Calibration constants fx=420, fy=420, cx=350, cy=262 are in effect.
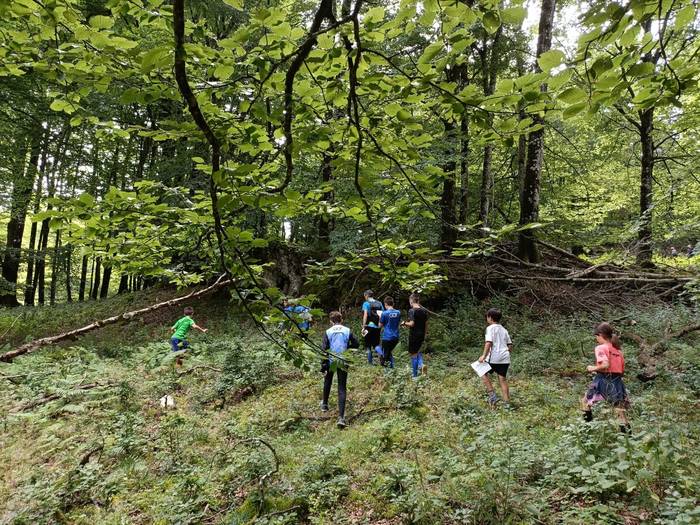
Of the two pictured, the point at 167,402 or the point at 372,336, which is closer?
the point at 167,402

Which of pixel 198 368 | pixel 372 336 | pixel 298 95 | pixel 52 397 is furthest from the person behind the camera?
pixel 198 368

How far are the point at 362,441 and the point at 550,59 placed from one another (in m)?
5.54

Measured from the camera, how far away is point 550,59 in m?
1.75

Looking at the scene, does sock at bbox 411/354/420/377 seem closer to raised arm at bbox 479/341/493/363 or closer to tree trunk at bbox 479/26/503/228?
raised arm at bbox 479/341/493/363

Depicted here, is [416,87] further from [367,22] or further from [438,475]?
[438,475]

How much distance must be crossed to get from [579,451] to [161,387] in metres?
8.68

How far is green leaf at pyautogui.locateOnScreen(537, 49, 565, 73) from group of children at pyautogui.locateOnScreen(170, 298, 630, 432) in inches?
77.2

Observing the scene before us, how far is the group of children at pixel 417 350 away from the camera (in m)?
5.84

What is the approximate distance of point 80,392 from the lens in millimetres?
8938

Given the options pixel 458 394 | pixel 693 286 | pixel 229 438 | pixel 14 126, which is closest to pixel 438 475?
pixel 458 394

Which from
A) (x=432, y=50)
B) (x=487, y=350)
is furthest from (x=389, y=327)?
(x=432, y=50)

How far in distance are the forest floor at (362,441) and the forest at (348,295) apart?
0.14 feet

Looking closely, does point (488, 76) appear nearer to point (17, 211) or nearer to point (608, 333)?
point (608, 333)

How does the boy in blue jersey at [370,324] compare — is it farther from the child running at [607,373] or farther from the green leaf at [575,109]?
the green leaf at [575,109]
